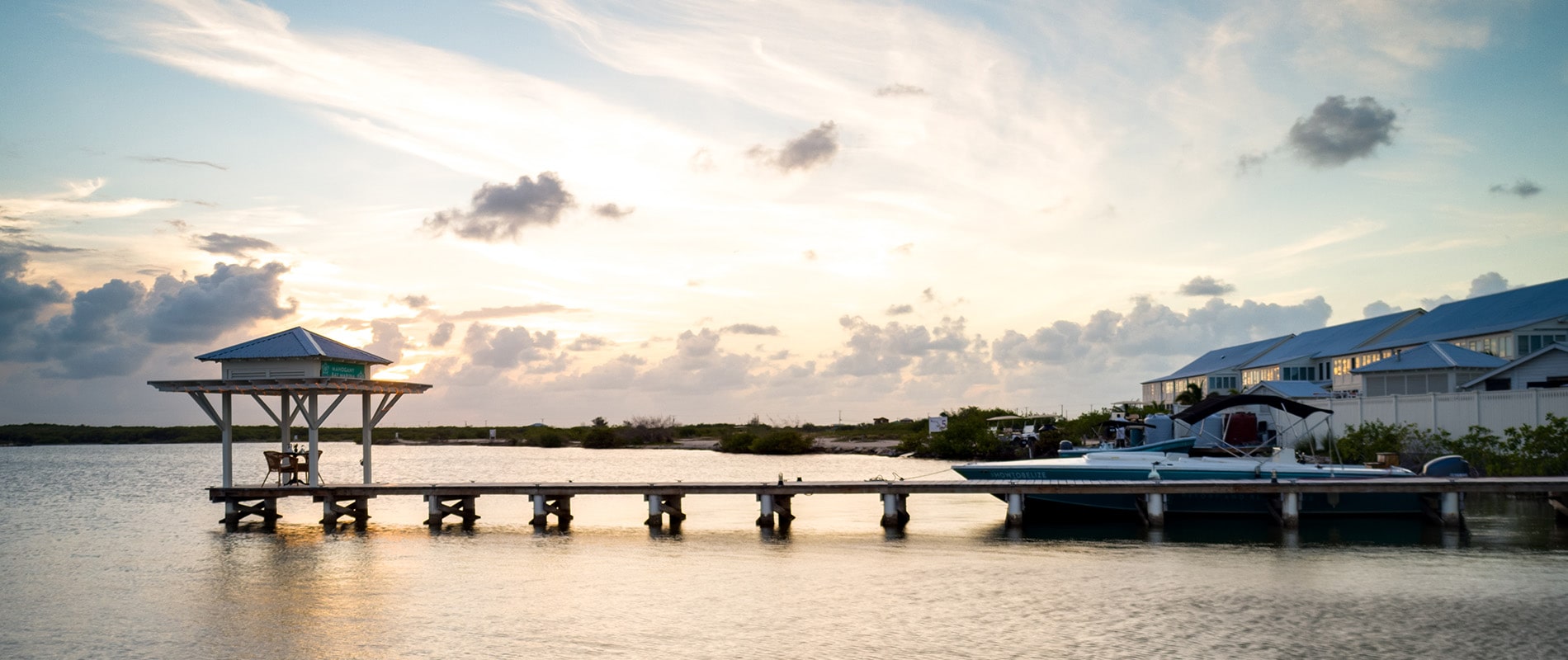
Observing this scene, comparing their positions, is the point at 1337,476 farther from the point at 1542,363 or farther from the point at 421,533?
the point at 421,533

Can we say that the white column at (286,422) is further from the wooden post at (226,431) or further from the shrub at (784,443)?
the shrub at (784,443)

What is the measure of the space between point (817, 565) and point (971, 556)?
3.49 m

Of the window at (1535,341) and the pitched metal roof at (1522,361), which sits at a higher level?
the window at (1535,341)

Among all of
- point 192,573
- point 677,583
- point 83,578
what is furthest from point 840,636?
point 83,578

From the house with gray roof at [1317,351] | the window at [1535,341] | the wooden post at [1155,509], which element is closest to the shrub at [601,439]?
the house with gray roof at [1317,351]

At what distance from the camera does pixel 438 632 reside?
16.3 meters

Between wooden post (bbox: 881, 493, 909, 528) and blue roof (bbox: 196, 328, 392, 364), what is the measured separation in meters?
15.0

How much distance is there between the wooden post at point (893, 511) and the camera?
28.8 m

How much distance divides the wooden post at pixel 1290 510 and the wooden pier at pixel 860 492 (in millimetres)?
20

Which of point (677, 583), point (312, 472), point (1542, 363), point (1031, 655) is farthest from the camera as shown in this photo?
point (1542, 363)

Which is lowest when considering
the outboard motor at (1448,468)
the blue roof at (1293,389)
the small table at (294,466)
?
the outboard motor at (1448,468)

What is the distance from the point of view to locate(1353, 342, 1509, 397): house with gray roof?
140ft

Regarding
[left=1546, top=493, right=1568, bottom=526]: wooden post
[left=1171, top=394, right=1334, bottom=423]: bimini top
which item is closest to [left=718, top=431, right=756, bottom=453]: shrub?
[left=1171, top=394, right=1334, bottom=423]: bimini top

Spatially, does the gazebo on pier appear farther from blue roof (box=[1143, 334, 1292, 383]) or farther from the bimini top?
blue roof (box=[1143, 334, 1292, 383])
